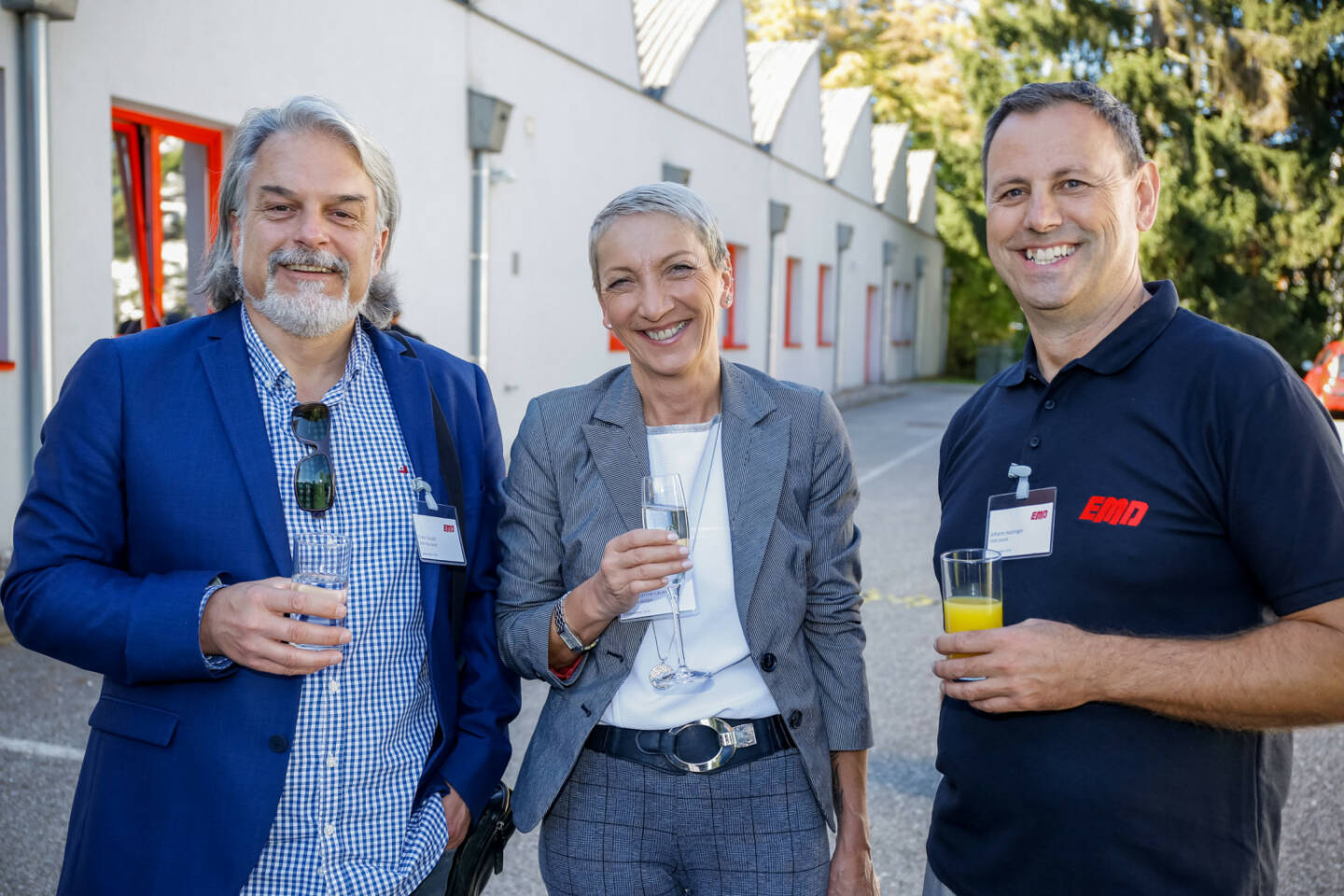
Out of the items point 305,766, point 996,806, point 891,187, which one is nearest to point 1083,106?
point 996,806

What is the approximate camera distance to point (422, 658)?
231 centimetres

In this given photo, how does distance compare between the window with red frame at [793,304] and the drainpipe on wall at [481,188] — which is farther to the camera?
the window with red frame at [793,304]

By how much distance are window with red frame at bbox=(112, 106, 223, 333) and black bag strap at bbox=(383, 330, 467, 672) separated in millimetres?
6367

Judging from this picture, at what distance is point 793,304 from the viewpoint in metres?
23.3

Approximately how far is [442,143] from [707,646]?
32.2ft

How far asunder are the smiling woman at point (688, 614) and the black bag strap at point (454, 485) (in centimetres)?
9

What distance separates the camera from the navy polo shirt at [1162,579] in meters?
1.84

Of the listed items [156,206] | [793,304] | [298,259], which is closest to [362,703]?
[298,259]

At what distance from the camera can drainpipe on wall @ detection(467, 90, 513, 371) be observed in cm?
1153

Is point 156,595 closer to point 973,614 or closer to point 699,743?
→ point 699,743

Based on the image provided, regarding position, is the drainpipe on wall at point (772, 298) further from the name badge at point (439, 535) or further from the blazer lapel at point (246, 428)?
the blazer lapel at point (246, 428)

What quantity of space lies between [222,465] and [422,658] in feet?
1.79

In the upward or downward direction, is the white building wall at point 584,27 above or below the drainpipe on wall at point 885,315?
above

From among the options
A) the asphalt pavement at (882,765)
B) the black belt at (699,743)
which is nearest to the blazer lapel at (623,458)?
the black belt at (699,743)
